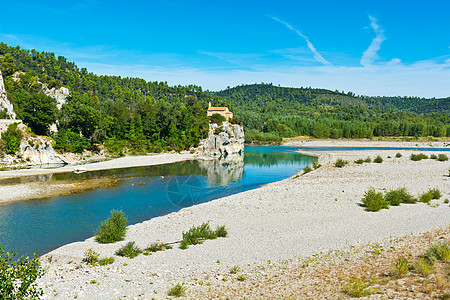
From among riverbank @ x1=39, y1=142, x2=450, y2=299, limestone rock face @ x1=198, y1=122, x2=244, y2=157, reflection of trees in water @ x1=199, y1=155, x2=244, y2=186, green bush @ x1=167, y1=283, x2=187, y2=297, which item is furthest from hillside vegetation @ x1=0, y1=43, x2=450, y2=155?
green bush @ x1=167, y1=283, x2=187, y2=297

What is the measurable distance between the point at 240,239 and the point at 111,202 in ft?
53.0

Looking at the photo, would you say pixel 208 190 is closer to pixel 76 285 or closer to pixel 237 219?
pixel 237 219

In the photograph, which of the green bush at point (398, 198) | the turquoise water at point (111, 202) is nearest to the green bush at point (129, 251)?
the turquoise water at point (111, 202)

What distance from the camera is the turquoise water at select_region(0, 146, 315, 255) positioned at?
62.4ft

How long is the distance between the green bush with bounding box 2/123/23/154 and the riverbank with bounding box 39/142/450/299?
125ft

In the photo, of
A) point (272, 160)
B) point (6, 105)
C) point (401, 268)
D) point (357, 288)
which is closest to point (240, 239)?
point (357, 288)

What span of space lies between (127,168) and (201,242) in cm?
A: 3624

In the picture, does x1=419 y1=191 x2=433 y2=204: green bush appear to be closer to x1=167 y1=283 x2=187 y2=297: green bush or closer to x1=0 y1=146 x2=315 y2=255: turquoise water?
x1=0 y1=146 x2=315 y2=255: turquoise water

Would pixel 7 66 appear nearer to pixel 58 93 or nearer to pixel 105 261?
pixel 58 93

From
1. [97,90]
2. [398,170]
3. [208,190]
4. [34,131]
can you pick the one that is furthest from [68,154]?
[97,90]

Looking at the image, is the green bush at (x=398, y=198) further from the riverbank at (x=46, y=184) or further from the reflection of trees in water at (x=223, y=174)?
the riverbank at (x=46, y=184)

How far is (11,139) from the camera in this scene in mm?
45906

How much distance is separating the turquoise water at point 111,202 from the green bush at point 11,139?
1243 cm

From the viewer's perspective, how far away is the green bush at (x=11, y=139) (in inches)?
1804
